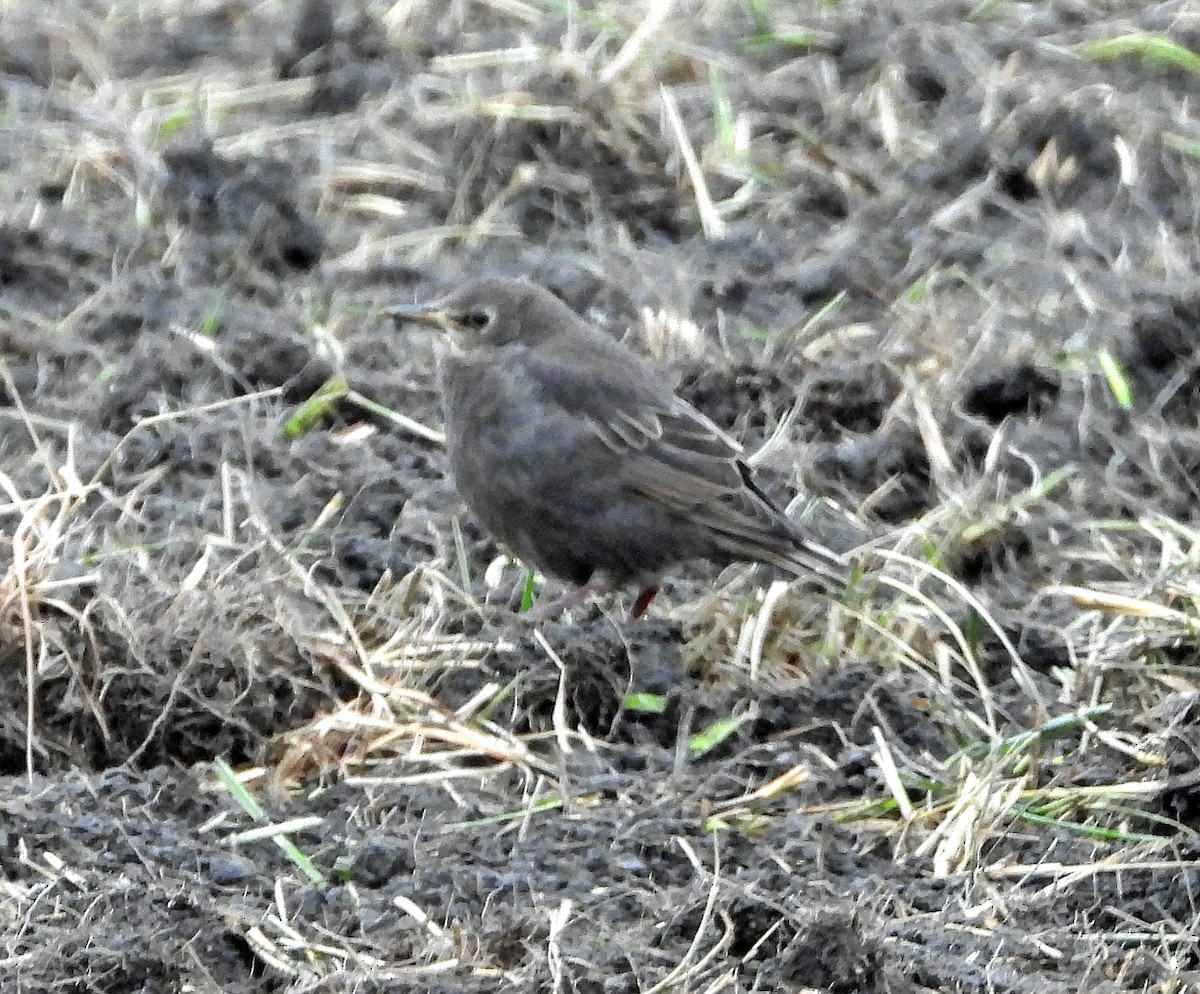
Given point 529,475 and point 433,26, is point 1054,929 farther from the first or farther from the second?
point 433,26

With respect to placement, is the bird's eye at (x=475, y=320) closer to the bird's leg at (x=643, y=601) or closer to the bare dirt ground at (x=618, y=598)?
the bare dirt ground at (x=618, y=598)

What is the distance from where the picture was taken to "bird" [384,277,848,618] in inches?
229

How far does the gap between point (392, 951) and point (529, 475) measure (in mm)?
1969

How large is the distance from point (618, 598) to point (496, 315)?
0.86 metres

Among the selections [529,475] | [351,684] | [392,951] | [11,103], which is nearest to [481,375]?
[529,475]

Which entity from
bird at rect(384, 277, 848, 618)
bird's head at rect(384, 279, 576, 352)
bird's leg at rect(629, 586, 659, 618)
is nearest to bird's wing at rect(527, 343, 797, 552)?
bird at rect(384, 277, 848, 618)

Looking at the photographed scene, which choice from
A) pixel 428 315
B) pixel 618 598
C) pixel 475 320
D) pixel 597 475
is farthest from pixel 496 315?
pixel 618 598

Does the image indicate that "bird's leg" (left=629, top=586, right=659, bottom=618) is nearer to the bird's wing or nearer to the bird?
the bird

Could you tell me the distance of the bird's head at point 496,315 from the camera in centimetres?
617

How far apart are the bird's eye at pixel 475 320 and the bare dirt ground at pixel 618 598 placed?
1.64 ft

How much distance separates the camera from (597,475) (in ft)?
19.5

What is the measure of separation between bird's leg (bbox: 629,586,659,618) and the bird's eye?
2.78 feet

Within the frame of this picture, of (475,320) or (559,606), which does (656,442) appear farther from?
(475,320)

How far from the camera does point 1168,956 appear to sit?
4215 mm
